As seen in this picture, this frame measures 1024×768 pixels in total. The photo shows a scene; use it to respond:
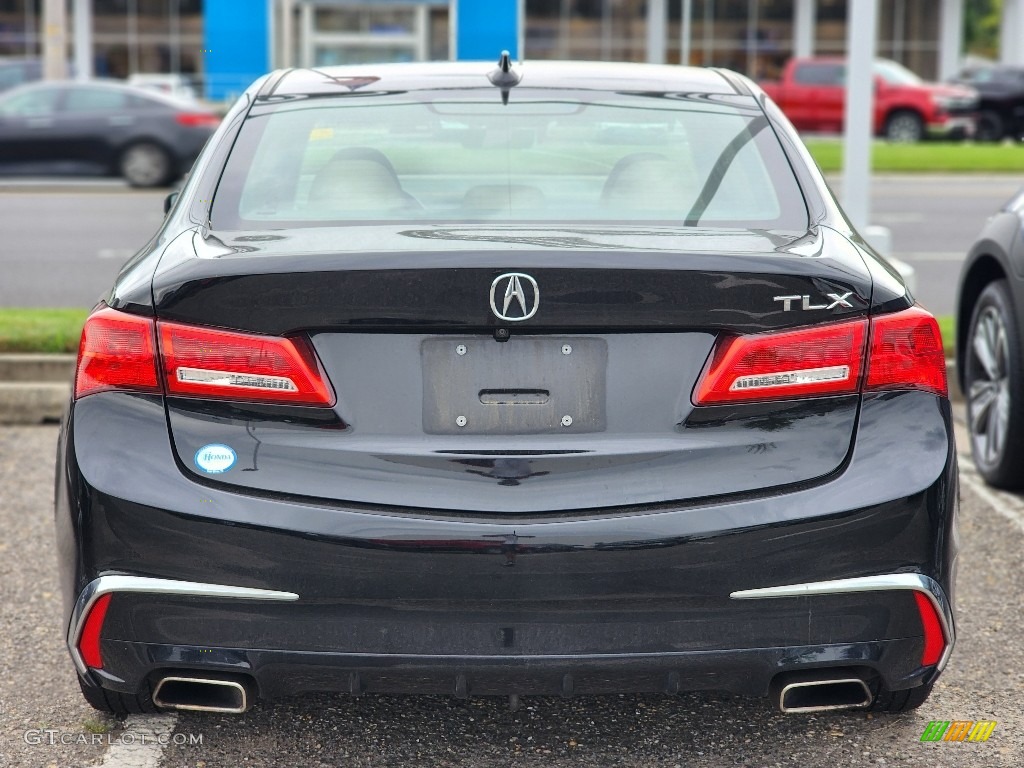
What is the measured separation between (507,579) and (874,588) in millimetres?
714

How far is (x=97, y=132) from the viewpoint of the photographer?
19156 mm

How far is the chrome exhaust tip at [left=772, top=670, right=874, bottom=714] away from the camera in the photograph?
2.78m

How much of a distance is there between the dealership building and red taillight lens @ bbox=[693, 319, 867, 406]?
35.8 m

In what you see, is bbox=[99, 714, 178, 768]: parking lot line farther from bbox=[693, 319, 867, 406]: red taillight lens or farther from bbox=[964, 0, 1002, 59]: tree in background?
bbox=[964, 0, 1002, 59]: tree in background

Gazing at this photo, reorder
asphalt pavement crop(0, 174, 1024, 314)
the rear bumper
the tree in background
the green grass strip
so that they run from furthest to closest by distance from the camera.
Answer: the tree in background < asphalt pavement crop(0, 174, 1024, 314) < the green grass strip < the rear bumper

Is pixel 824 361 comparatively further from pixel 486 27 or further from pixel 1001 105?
pixel 1001 105

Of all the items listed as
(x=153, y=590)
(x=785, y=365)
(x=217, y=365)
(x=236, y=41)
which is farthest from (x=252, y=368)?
(x=236, y=41)

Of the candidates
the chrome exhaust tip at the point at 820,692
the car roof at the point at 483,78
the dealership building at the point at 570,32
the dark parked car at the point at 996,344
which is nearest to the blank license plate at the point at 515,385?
the chrome exhaust tip at the point at 820,692

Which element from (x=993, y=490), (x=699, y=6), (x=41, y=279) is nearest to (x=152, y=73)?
(x=699, y=6)

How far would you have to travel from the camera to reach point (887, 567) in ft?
8.99

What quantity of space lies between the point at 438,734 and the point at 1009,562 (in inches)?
87.5

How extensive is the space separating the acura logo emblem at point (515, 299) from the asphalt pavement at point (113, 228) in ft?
24.4

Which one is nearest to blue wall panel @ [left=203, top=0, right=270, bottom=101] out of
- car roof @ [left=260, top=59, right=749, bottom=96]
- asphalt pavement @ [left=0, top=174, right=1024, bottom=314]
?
asphalt pavement @ [left=0, top=174, right=1024, bottom=314]

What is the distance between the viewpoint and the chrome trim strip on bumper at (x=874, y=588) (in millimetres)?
2680
